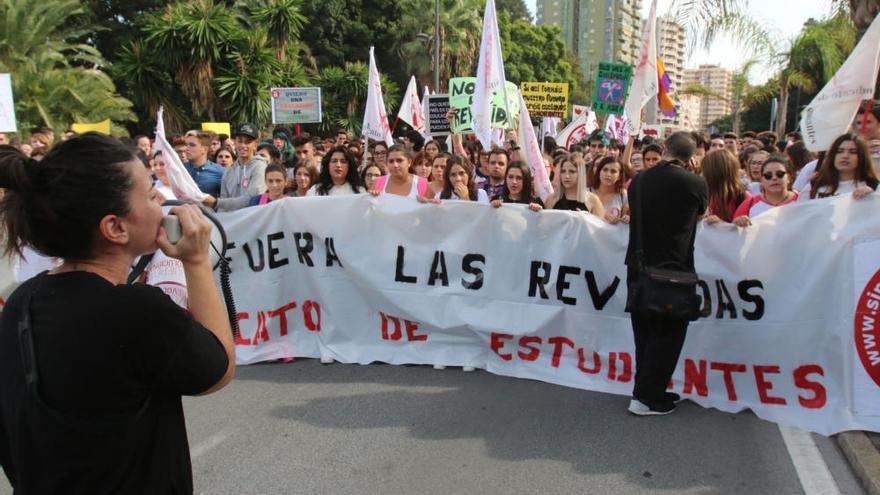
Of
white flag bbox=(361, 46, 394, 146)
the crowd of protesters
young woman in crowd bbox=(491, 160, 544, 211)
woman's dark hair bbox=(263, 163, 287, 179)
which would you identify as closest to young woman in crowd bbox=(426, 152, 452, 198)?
the crowd of protesters

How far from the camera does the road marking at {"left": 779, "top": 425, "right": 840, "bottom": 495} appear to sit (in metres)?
3.60

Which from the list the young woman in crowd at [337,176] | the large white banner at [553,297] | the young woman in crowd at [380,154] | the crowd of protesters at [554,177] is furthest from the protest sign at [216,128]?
the large white banner at [553,297]

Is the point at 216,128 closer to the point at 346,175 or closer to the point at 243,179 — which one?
the point at 243,179

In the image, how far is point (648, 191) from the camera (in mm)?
4477

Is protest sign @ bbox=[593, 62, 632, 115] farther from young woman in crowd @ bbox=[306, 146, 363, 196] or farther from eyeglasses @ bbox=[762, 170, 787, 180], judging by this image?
eyeglasses @ bbox=[762, 170, 787, 180]

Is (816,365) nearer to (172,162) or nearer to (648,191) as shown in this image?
(648,191)

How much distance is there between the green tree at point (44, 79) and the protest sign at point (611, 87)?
16.8m

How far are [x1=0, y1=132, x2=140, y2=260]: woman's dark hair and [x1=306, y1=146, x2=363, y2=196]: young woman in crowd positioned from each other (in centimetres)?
523

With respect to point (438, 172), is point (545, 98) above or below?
above

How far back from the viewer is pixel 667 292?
4410mm

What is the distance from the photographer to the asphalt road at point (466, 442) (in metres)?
3.65

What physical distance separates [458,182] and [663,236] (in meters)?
2.58

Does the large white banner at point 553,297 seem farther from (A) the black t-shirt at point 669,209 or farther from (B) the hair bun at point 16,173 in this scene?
(B) the hair bun at point 16,173

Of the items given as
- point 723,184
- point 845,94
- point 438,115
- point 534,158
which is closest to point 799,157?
point 845,94
